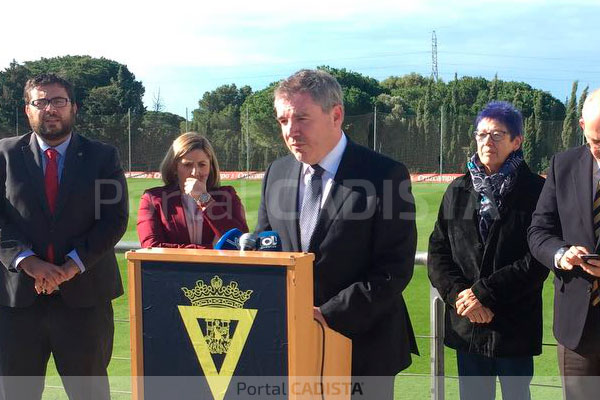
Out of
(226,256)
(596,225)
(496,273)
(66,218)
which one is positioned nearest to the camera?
(226,256)

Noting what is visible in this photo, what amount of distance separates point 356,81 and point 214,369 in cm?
5998

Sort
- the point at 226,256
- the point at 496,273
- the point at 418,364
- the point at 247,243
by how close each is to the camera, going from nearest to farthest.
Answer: the point at 226,256, the point at 247,243, the point at 496,273, the point at 418,364

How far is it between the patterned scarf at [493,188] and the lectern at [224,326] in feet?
4.91

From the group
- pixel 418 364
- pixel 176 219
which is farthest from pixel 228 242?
pixel 418 364

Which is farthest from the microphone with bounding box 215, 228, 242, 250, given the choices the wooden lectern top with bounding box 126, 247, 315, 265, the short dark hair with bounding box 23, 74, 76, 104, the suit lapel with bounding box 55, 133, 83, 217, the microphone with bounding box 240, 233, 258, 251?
the short dark hair with bounding box 23, 74, 76, 104

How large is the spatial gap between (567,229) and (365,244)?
102 centimetres

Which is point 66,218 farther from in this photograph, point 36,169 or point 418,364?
point 418,364

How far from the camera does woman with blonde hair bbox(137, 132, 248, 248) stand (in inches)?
147

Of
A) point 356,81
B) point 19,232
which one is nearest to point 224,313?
point 19,232

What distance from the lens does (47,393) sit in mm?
4672

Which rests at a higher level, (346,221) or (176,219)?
(346,221)

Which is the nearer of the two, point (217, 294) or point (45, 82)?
point (217, 294)

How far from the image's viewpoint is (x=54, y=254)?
3453 mm

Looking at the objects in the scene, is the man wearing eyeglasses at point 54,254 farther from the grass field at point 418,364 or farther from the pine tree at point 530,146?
the pine tree at point 530,146
